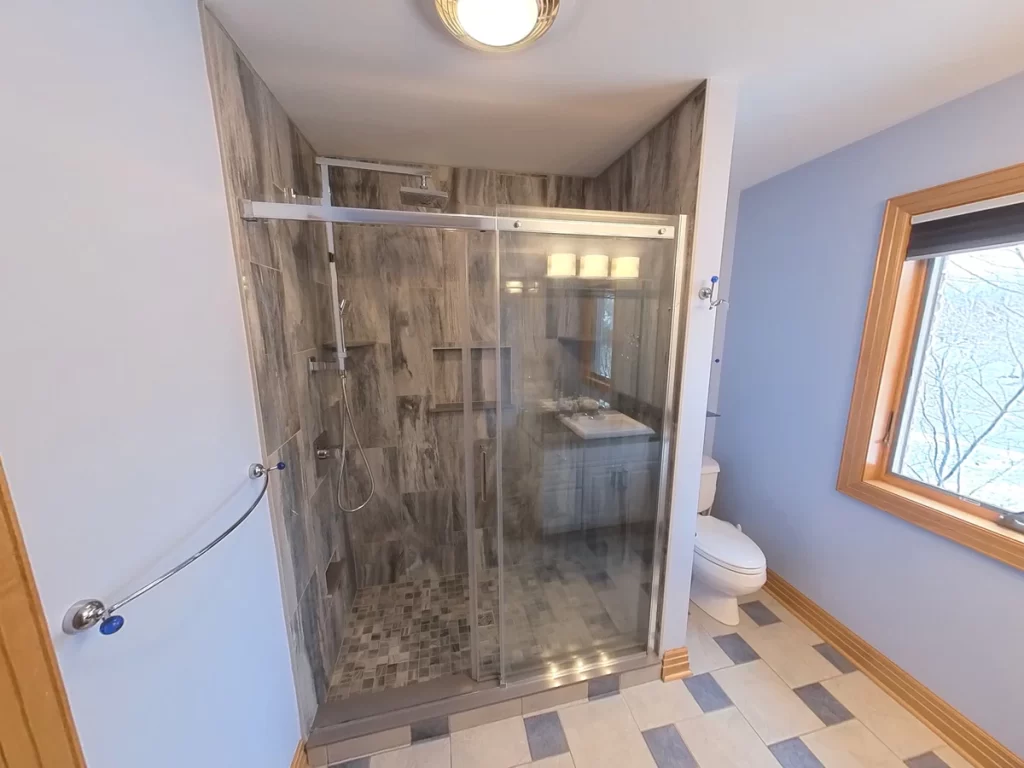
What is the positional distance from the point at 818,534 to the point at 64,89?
291 cm

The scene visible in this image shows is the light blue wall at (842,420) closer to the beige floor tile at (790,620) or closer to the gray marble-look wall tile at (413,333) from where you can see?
the beige floor tile at (790,620)

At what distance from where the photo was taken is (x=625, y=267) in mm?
1632

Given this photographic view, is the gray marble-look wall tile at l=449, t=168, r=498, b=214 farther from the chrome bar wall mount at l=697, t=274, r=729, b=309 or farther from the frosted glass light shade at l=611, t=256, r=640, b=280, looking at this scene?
the chrome bar wall mount at l=697, t=274, r=729, b=309

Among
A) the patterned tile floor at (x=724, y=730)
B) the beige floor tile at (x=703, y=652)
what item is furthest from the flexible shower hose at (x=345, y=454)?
the beige floor tile at (x=703, y=652)

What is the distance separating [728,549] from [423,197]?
2381 mm

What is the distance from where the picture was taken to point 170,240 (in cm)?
78

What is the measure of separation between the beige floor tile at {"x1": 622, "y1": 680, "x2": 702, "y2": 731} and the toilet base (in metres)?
0.48

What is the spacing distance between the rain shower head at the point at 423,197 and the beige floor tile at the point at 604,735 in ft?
7.84

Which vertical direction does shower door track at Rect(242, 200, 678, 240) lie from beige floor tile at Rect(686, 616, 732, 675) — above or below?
above

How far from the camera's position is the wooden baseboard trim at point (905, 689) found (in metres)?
1.31

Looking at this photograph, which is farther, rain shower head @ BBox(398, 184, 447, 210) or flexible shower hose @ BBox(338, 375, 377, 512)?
flexible shower hose @ BBox(338, 375, 377, 512)

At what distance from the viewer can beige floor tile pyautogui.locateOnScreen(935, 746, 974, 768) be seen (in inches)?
52.5

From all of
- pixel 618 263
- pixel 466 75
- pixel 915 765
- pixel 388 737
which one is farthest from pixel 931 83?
pixel 388 737

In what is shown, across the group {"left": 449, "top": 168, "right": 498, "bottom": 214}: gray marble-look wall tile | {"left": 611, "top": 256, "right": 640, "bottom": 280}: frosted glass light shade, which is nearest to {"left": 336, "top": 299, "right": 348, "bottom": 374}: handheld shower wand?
{"left": 449, "top": 168, "right": 498, "bottom": 214}: gray marble-look wall tile
